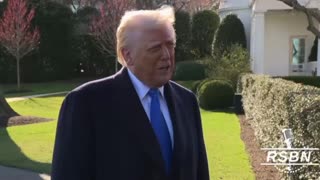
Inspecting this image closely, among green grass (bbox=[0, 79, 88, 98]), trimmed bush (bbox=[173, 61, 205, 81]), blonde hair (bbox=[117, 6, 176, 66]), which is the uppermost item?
blonde hair (bbox=[117, 6, 176, 66])

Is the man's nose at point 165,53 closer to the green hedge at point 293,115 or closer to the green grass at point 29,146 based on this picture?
the green hedge at point 293,115

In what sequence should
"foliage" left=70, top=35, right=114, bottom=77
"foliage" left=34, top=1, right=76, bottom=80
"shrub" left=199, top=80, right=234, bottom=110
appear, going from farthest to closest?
"foliage" left=70, top=35, right=114, bottom=77
"foliage" left=34, top=1, right=76, bottom=80
"shrub" left=199, top=80, right=234, bottom=110

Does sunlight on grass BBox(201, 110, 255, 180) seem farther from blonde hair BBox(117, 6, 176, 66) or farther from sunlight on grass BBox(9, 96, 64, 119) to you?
sunlight on grass BBox(9, 96, 64, 119)

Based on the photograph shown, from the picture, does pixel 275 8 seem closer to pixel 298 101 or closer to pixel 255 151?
pixel 255 151

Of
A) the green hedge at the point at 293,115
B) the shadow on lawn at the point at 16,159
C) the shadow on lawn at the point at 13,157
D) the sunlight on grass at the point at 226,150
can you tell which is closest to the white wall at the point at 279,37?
the sunlight on grass at the point at 226,150

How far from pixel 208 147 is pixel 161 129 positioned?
8118 mm

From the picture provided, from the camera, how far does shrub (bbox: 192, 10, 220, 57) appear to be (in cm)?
3472

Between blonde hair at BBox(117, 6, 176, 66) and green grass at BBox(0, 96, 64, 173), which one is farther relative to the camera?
green grass at BBox(0, 96, 64, 173)

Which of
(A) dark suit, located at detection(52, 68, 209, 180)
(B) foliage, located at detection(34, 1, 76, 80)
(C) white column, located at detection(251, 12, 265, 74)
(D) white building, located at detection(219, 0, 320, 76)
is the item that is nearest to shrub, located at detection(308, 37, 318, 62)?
(D) white building, located at detection(219, 0, 320, 76)

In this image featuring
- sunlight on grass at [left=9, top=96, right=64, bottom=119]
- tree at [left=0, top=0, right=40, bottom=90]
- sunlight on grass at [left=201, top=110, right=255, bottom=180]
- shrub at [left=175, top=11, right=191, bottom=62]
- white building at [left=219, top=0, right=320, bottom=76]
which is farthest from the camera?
shrub at [left=175, top=11, right=191, bottom=62]

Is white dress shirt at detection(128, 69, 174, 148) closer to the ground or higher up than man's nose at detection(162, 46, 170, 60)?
closer to the ground

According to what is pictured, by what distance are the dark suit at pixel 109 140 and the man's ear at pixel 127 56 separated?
0.07 m

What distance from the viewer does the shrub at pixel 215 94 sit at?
747 inches

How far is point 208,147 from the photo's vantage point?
10.7 m
